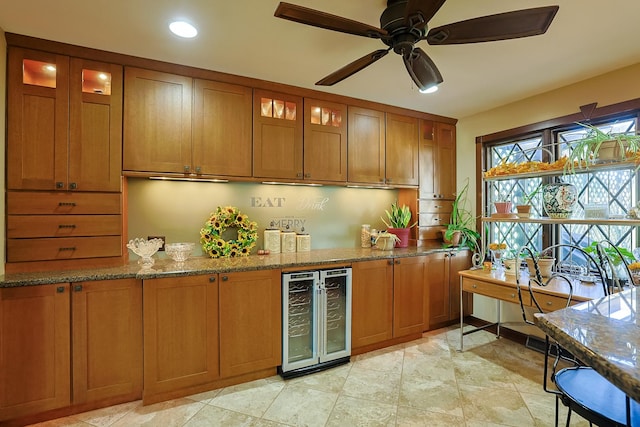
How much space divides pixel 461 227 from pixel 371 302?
145 cm

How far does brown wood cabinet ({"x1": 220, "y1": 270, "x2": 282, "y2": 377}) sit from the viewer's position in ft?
7.45

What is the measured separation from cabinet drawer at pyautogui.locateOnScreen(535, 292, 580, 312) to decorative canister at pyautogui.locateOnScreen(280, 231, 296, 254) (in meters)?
2.11

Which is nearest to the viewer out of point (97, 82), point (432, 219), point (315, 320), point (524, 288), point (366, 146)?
point (97, 82)

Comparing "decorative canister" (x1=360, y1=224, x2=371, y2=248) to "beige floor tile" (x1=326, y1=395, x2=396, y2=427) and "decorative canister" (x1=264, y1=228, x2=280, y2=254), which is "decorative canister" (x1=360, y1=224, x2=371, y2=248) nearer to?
"decorative canister" (x1=264, y1=228, x2=280, y2=254)

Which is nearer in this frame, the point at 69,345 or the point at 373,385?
the point at 69,345

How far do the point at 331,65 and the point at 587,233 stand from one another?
275 cm

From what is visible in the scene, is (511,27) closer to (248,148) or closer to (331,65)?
(331,65)

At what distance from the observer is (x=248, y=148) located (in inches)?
106

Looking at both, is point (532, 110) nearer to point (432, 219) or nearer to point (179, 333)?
point (432, 219)

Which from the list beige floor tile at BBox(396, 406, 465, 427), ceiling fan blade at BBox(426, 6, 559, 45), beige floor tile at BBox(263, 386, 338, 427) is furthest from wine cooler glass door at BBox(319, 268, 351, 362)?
ceiling fan blade at BBox(426, 6, 559, 45)

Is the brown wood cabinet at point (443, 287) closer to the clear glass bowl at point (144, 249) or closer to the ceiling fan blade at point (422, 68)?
the ceiling fan blade at point (422, 68)

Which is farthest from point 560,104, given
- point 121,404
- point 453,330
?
point 121,404

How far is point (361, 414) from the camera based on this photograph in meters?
2.00

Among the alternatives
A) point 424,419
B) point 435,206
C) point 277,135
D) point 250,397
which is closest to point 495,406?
point 424,419
